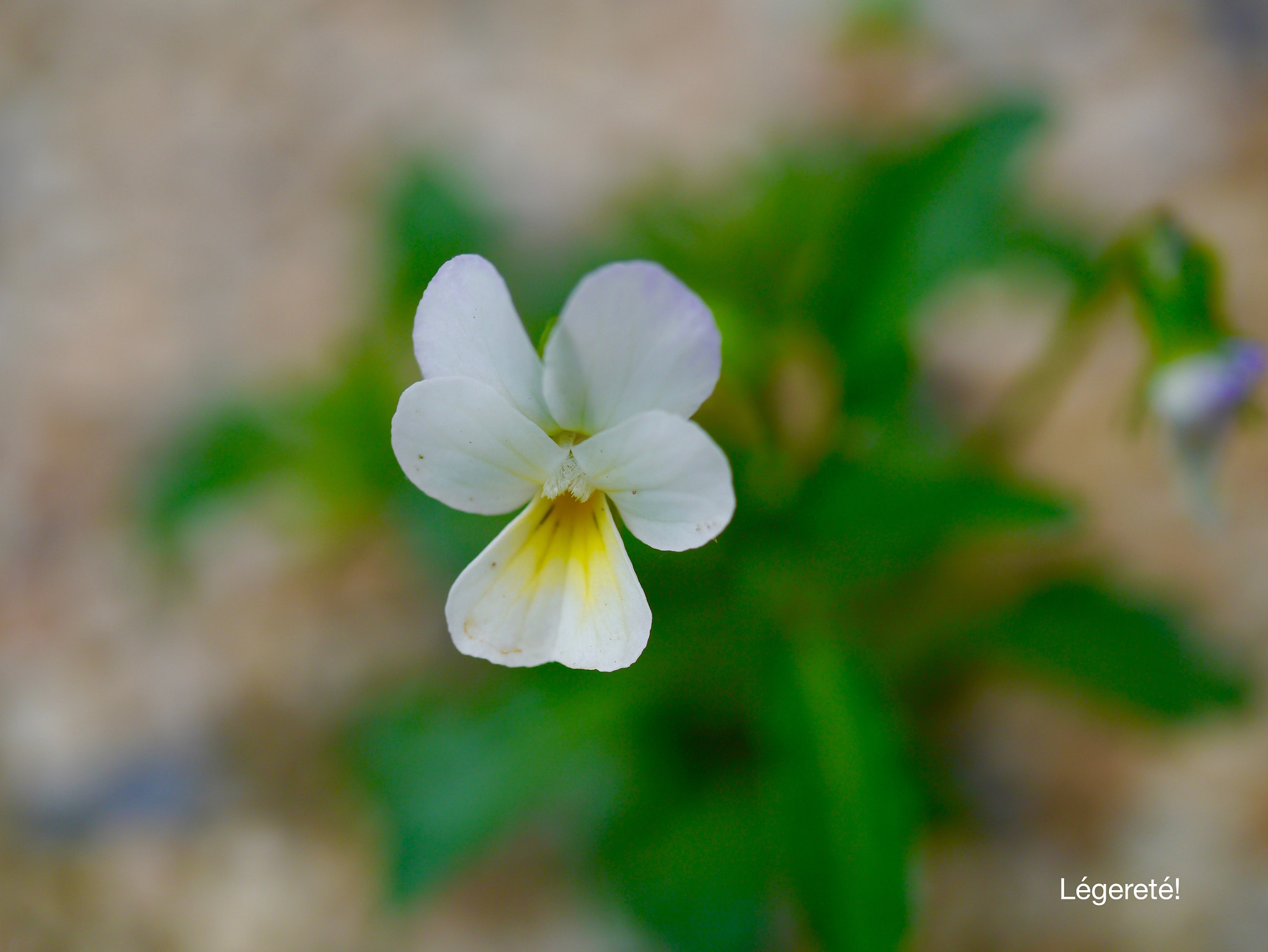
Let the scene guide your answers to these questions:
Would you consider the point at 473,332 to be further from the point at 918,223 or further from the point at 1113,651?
the point at 1113,651

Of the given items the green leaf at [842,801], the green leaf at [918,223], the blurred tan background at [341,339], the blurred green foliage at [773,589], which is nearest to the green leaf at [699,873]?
the blurred green foliage at [773,589]

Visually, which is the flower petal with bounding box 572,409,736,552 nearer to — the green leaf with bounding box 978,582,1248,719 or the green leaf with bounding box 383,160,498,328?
the green leaf with bounding box 978,582,1248,719

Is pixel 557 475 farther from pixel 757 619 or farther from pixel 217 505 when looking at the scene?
pixel 217 505

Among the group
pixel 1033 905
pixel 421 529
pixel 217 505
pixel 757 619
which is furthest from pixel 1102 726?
pixel 217 505

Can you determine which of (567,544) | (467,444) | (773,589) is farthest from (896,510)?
(467,444)

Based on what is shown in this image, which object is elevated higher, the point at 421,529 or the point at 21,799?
the point at 421,529

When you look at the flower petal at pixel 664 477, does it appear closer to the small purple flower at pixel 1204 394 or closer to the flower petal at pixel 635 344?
the flower petal at pixel 635 344
